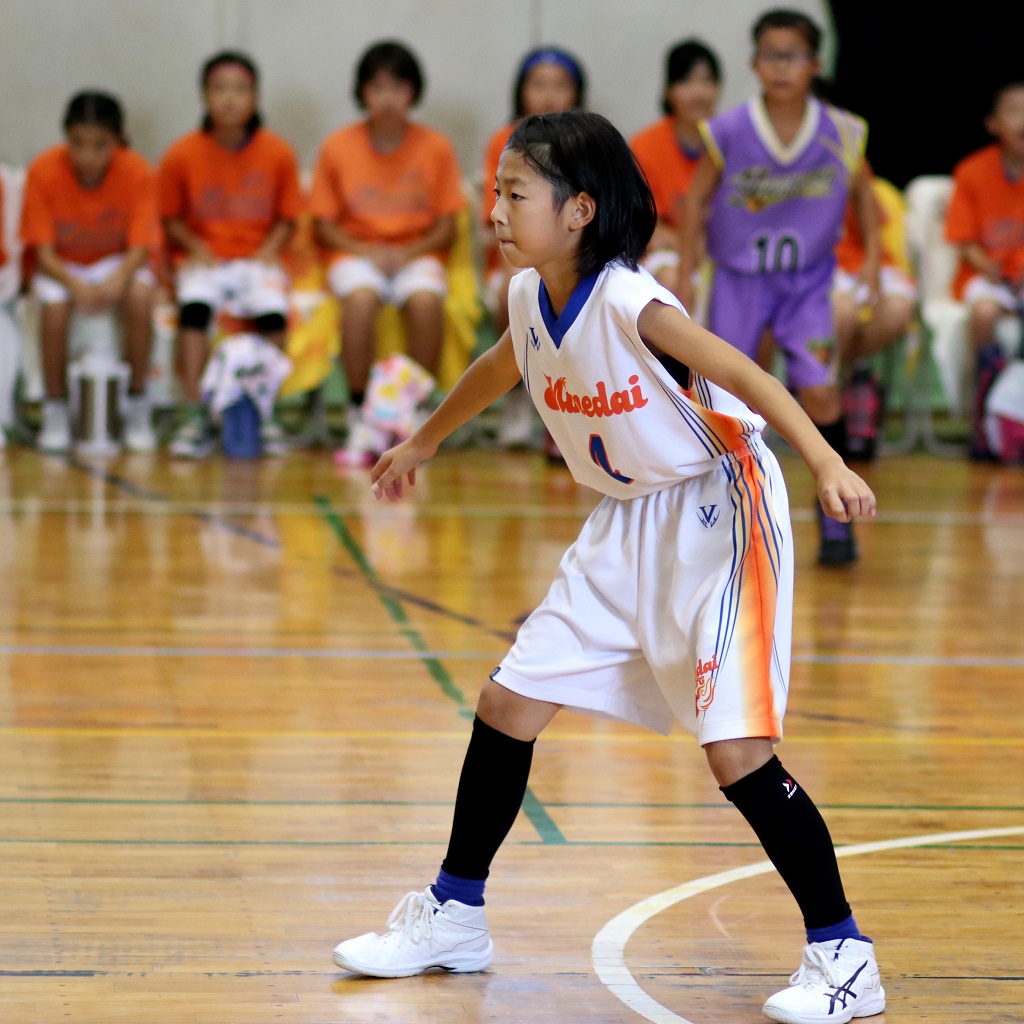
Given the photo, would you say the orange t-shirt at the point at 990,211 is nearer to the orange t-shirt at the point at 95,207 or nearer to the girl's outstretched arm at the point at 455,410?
the orange t-shirt at the point at 95,207

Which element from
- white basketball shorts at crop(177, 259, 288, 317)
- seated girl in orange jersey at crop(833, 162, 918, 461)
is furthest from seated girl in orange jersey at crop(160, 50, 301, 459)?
seated girl in orange jersey at crop(833, 162, 918, 461)

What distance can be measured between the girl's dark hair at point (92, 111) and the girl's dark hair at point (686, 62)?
87.6 inches

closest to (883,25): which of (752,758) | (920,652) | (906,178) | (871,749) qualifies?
(906,178)

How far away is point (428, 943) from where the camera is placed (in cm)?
187

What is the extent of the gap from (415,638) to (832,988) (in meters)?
1.93

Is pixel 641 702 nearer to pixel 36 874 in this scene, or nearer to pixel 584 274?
pixel 584 274

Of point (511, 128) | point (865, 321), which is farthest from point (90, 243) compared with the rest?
point (865, 321)

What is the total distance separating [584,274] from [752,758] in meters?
0.57

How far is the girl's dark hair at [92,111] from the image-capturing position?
21.7 ft

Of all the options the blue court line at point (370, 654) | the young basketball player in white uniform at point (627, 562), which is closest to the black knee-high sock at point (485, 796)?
the young basketball player in white uniform at point (627, 562)

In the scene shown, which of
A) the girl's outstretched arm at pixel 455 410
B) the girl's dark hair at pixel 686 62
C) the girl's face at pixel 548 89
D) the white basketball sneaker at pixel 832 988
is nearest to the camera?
the white basketball sneaker at pixel 832 988

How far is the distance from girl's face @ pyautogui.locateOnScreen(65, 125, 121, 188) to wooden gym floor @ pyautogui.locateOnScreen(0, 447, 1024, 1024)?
7.85 feet

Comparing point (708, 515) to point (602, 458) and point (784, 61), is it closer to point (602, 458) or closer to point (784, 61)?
point (602, 458)

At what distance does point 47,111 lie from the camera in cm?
762
